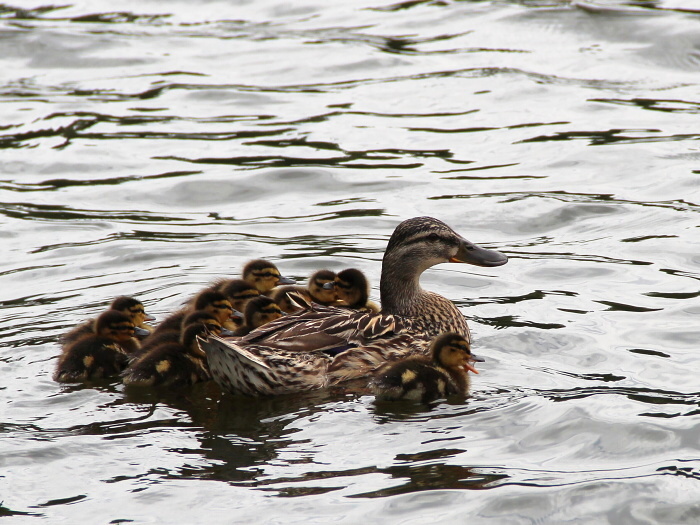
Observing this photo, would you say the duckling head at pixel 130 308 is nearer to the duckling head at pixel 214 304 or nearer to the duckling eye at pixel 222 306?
the duckling head at pixel 214 304

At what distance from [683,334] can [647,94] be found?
5805 mm

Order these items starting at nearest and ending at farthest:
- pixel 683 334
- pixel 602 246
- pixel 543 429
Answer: pixel 543 429 → pixel 683 334 → pixel 602 246

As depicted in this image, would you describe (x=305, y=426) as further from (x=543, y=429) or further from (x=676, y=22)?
(x=676, y=22)

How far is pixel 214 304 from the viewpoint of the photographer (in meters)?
6.31

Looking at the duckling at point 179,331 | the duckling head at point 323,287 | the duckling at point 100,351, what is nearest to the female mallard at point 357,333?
the duckling at point 179,331

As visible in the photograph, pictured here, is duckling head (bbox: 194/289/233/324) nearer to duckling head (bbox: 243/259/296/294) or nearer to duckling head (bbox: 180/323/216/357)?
duckling head (bbox: 180/323/216/357)

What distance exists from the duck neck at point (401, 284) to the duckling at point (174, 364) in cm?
107

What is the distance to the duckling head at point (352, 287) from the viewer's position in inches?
267

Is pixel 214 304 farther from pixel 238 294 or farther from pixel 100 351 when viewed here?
pixel 100 351

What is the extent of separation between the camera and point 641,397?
5.57m

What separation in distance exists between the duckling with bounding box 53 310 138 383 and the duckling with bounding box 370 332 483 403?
1.36 m

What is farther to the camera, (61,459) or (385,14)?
(385,14)

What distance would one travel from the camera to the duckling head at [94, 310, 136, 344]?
20.2 ft

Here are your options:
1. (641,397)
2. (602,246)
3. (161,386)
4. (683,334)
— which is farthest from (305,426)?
(602,246)
